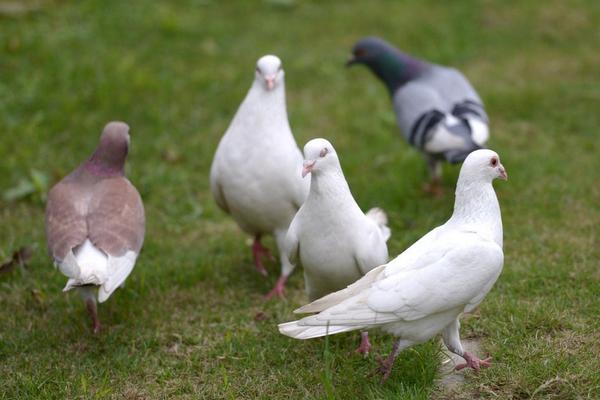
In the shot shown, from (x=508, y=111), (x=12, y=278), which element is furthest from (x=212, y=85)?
(x=12, y=278)

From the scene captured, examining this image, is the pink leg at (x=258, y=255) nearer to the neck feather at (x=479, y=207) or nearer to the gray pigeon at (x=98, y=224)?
the gray pigeon at (x=98, y=224)

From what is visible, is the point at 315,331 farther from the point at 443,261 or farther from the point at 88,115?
the point at 88,115

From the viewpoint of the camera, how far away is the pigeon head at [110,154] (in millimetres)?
4820

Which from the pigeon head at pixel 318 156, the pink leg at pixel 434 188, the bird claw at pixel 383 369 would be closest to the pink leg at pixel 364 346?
the bird claw at pixel 383 369

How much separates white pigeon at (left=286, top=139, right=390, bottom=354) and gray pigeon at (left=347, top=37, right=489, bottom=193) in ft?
5.50

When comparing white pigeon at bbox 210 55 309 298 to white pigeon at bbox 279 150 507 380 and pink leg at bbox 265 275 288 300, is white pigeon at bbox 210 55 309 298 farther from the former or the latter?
white pigeon at bbox 279 150 507 380

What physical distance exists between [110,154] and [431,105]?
2.44 m

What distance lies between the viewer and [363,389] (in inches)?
142

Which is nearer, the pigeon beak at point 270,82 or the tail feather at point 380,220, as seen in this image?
the tail feather at point 380,220

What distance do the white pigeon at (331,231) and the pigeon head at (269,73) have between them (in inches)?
40.2

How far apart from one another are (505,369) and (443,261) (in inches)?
27.0

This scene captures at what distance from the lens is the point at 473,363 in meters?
3.67

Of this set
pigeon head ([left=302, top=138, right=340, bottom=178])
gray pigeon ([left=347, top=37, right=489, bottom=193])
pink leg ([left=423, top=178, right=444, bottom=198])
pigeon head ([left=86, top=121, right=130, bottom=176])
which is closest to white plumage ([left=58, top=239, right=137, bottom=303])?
pigeon head ([left=86, top=121, right=130, bottom=176])

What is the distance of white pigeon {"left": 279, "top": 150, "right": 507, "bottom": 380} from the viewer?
11.0ft
